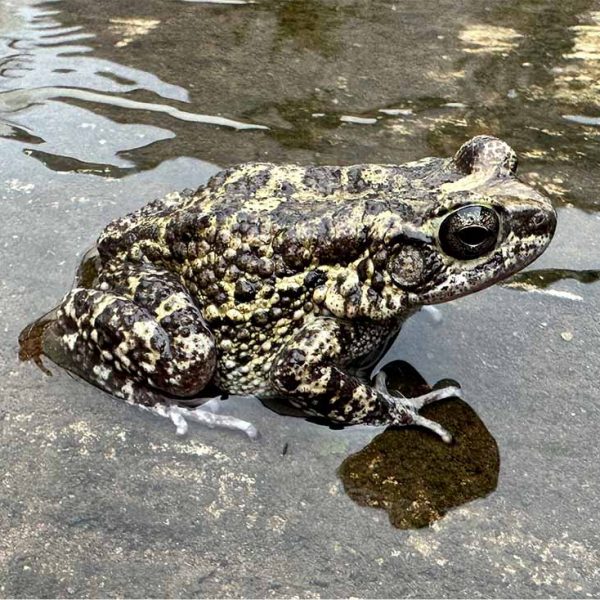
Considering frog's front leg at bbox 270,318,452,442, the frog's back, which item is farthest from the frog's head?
frog's front leg at bbox 270,318,452,442

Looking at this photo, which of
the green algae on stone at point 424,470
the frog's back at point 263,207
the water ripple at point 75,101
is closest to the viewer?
the green algae on stone at point 424,470

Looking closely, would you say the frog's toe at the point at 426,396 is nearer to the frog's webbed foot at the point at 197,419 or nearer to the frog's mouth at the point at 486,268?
the frog's mouth at the point at 486,268

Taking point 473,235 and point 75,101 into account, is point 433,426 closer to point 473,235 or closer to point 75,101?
point 473,235

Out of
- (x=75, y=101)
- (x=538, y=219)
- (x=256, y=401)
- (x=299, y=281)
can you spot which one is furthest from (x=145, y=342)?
(x=75, y=101)

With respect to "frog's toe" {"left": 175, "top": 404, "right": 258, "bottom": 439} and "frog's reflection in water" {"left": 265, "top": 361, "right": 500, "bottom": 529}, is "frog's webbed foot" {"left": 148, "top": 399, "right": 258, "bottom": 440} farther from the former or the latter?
"frog's reflection in water" {"left": 265, "top": 361, "right": 500, "bottom": 529}

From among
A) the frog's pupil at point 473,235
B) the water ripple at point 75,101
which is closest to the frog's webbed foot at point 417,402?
the frog's pupil at point 473,235

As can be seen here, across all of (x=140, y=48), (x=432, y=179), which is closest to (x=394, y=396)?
(x=432, y=179)

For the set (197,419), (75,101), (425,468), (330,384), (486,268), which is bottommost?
(425,468)
